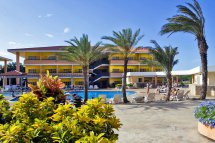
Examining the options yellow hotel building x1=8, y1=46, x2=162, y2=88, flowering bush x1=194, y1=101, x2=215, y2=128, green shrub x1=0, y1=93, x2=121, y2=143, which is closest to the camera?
green shrub x1=0, y1=93, x2=121, y2=143

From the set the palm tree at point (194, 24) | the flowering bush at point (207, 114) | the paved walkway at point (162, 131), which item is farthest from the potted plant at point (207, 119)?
the palm tree at point (194, 24)

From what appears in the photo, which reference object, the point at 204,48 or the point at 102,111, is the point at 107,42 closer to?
the point at 204,48

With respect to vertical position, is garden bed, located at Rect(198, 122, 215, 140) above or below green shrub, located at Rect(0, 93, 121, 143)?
below

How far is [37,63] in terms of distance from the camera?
5112 centimetres

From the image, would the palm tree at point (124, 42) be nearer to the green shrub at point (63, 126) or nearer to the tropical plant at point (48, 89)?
the tropical plant at point (48, 89)

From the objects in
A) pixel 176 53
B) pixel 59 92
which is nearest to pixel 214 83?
pixel 176 53

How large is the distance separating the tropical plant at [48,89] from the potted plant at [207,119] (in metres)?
4.73

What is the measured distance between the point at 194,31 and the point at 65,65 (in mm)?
36358

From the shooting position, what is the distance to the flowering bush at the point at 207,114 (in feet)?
25.0

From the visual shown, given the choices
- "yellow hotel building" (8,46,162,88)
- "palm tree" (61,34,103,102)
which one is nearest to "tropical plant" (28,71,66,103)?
"palm tree" (61,34,103,102)

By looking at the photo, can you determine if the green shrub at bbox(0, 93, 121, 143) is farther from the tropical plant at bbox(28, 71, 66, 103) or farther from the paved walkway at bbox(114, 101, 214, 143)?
the paved walkway at bbox(114, 101, 214, 143)

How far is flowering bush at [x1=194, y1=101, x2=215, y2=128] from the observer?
7.63 meters

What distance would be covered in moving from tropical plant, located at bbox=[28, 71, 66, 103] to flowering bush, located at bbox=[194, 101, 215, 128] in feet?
15.5

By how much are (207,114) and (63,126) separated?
628cm
